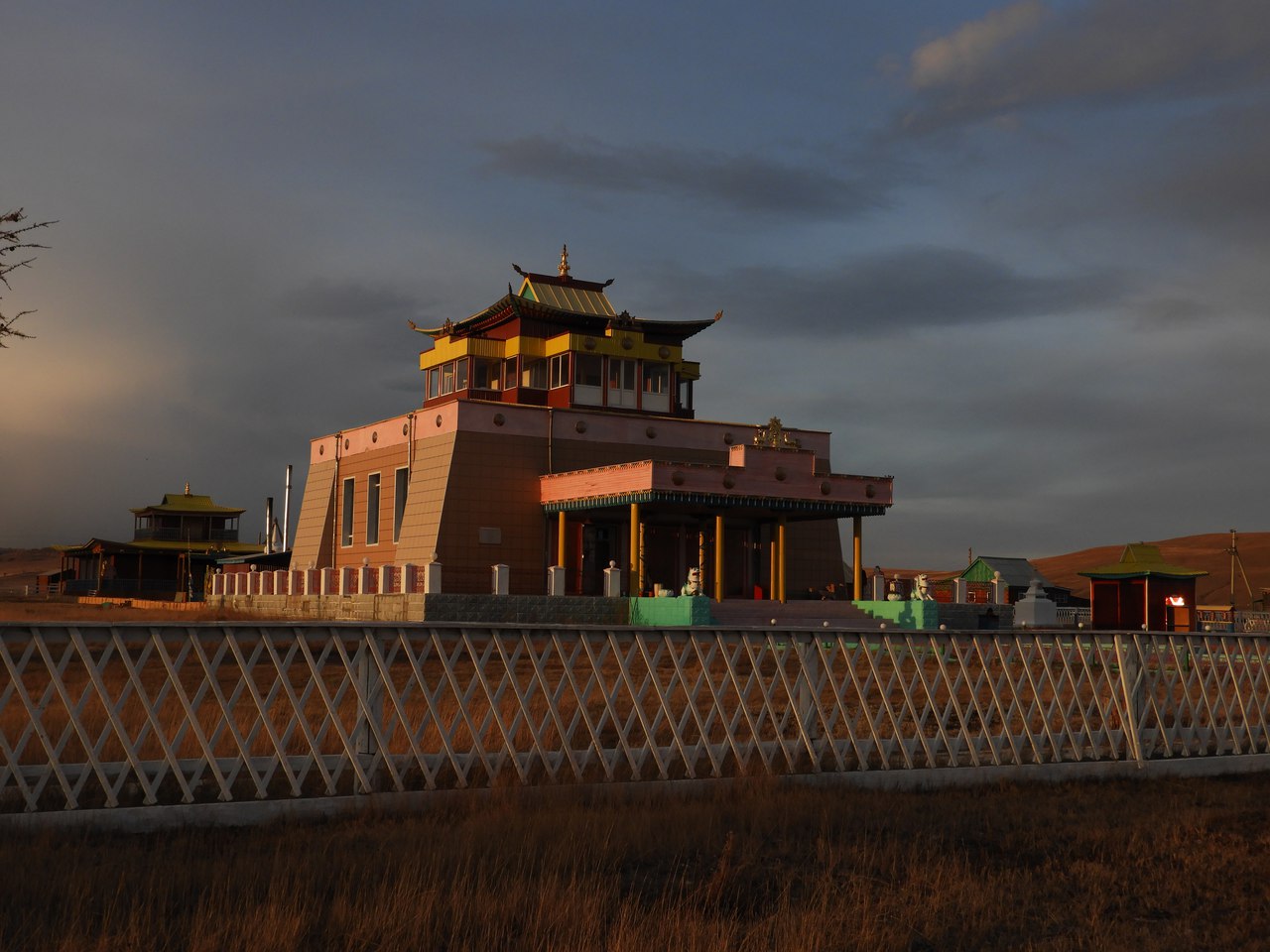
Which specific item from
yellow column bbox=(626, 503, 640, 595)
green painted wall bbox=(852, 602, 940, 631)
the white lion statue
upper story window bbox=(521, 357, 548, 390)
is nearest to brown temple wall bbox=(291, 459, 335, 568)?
upper story window bbox=(521, 357, 548, 390)

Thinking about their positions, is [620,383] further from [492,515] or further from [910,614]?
[910,614]

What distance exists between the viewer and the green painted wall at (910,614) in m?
33.8

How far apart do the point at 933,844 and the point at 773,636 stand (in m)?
3.12

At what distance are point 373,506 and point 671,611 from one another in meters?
13.8

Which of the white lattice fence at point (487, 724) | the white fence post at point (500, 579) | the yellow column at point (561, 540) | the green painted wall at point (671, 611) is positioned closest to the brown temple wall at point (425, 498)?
the white fence post at point (500, 579)

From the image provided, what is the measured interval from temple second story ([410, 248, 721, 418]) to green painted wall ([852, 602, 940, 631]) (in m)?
11.6

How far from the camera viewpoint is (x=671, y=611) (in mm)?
32375

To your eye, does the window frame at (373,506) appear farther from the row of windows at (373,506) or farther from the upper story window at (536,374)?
the upper story window at (536,374)

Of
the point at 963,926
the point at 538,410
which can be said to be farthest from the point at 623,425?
the point at 963,926

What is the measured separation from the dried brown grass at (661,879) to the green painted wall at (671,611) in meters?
21.5

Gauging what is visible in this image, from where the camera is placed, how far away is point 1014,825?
9.55 meters

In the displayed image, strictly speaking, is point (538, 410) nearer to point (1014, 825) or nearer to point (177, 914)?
point (1014, 825)

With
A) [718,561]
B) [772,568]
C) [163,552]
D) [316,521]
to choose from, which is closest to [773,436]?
[772,568]

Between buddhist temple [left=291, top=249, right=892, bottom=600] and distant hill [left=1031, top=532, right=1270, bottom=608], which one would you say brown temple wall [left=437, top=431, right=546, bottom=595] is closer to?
buddhist temple [left=291, top=249, right=892, bottom=600]
